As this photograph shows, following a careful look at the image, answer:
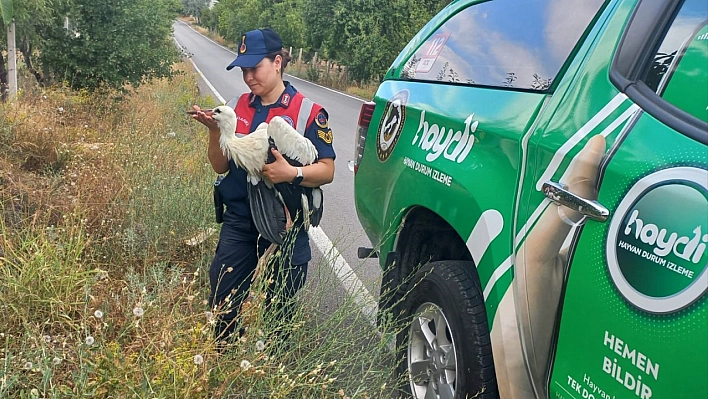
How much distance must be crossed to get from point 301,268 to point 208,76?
2589cm

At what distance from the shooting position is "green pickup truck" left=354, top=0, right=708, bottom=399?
4.91 ft

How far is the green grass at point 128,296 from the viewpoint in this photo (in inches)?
91.0

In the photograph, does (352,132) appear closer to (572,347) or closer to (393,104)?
(393,104)

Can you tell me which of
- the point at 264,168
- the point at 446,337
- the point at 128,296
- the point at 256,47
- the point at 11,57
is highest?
the point at 256,47

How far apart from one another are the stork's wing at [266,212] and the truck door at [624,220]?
142 centimetres

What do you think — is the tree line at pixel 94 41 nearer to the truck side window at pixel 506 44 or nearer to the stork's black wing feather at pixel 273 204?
the stork's black wing feather at pixel 273 204

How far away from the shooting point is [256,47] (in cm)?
306

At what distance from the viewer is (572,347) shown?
1.79 meters

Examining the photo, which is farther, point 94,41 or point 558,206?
point 94,41

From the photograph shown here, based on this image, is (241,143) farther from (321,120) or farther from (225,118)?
(321,120)

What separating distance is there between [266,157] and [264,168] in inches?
2.6

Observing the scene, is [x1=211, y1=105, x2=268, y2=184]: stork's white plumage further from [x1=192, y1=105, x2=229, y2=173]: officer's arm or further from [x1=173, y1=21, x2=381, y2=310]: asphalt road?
[x1=173, y1=21, x2=381, y2=310]: asphalt road

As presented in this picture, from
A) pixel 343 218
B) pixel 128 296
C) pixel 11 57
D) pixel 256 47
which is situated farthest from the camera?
pixel 11 57

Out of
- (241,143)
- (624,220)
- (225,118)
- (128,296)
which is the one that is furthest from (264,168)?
(624,220)
